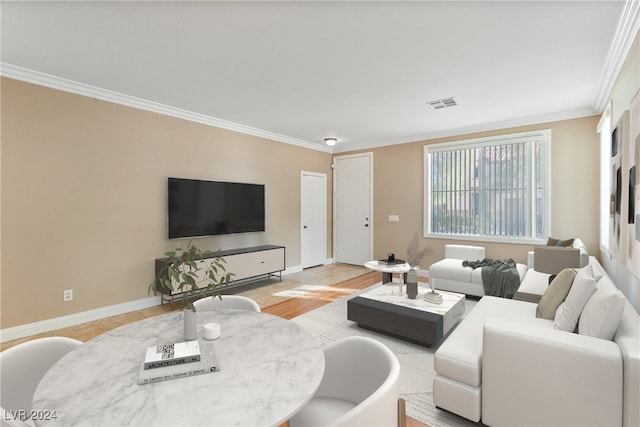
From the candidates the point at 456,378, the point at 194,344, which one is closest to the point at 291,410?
the point at 194,344

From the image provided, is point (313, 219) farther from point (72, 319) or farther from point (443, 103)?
point (72, 319)

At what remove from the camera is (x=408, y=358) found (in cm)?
264

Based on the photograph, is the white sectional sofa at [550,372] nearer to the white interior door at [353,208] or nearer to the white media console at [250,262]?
the white media console at [250,262]

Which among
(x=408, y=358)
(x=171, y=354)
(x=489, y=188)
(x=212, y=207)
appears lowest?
(x=408, y=358)

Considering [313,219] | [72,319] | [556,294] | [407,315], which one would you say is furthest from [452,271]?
[72,319]

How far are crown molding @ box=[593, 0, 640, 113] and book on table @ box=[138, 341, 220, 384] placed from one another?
3.21 meters

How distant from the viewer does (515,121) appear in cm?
471

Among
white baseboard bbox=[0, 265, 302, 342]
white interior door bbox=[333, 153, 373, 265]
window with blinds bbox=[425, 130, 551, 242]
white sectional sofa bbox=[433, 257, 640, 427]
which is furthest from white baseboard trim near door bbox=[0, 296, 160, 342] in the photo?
window with blinds bbox=[425, 130, 551, 242]

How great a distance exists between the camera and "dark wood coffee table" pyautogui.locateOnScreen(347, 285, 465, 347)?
270 cm

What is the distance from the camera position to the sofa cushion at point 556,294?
2240mm

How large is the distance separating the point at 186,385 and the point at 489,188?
5.27m

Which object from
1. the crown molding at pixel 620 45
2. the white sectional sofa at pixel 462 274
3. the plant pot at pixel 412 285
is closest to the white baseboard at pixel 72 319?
the plant pot at pixel 412 285

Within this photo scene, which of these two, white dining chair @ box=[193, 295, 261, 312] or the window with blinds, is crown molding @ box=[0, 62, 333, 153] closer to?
white dining chair @ box=[193, 295, 261, 312]

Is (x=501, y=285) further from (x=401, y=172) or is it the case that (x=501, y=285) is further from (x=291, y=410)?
(x=291, y=410)
